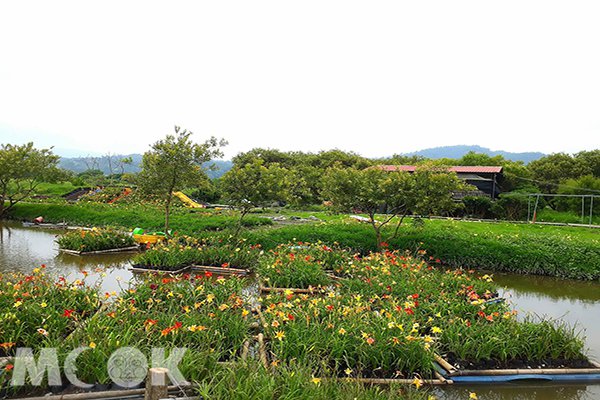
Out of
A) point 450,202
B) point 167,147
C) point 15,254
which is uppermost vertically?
point 167,147

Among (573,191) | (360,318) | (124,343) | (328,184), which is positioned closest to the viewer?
(124,343)

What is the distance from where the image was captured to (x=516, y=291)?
1245 cm

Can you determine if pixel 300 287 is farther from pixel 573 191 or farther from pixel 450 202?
pixel 573 191

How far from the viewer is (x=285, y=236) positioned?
16859 mm

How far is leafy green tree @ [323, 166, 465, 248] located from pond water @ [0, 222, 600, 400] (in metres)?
3.34

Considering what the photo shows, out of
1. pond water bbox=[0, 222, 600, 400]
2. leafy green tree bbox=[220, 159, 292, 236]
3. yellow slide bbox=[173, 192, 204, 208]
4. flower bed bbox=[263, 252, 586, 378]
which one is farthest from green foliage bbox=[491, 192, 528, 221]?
flower bed bbox=[263, 252, 586, 378]

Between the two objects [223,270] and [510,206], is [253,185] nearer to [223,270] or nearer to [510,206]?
[223,270]

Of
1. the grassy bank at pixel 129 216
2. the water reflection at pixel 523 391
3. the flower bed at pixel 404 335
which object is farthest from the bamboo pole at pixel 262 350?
the grassy bank at pixel 129 216

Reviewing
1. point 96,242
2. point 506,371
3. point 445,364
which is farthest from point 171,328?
point 96,242

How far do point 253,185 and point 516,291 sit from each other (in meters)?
9.12

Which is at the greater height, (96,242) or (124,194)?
(124,194)

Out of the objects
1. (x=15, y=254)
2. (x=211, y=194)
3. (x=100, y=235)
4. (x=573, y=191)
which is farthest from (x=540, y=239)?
(x=211, y=194)

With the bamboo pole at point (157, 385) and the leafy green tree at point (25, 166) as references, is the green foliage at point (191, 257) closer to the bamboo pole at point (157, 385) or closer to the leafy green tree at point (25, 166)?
the bamboo pole at point (157, 385)

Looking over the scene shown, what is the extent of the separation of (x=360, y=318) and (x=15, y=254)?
45.7 ft
